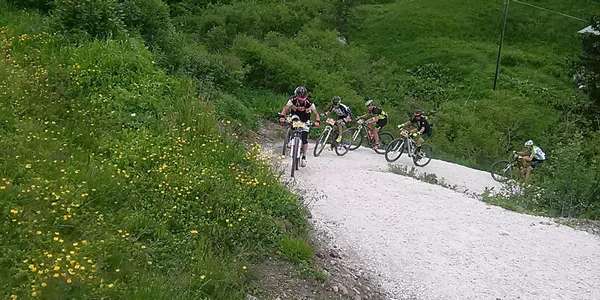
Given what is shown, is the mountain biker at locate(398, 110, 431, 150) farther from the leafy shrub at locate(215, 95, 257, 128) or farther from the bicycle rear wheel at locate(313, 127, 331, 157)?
the leafy shrub at locate(215, 95, 257, 128)

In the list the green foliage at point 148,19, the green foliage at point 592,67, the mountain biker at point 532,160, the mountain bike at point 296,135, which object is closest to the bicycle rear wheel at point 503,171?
the mountain biker at point 532,160

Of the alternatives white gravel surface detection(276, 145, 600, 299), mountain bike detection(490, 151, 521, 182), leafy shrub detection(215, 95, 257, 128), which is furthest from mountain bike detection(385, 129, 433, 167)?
leafy shrub detection(215, 95, 257, 128)

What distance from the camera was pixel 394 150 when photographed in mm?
18641

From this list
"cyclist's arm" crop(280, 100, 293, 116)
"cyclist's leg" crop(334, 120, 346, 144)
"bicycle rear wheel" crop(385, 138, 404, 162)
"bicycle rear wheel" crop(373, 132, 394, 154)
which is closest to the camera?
"cyclist's arm" crop(280, 100, 293, 116)

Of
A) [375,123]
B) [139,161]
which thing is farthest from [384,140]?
[139,161]

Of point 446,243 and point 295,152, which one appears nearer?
point 446,243

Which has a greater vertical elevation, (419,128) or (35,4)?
(35,4)

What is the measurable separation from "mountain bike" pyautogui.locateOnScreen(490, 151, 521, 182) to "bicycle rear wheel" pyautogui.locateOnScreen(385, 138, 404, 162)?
11.6ft

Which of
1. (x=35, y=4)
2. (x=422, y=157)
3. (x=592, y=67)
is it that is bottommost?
(x=422, y=157)

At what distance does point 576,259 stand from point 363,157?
8.95 metres

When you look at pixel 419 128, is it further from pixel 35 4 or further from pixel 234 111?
pixel 35 4

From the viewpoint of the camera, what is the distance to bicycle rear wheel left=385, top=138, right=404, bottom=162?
1852 cm

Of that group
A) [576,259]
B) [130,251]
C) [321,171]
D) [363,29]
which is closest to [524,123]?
[363,29]

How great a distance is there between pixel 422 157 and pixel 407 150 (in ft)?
1.80
